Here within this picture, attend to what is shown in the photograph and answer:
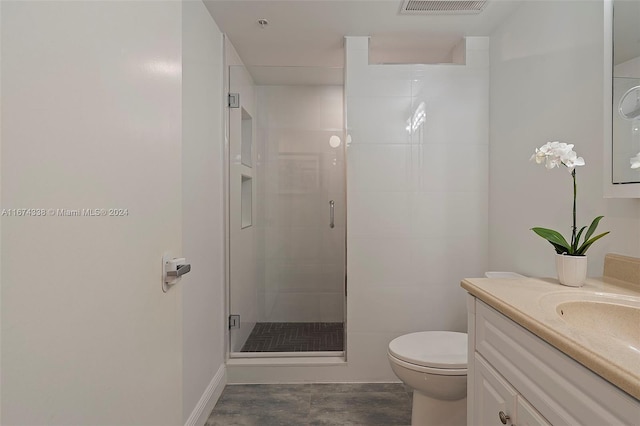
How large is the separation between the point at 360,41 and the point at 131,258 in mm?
2016

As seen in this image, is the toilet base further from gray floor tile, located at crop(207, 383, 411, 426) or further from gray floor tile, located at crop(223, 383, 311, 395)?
gray floor tile, located at crop(223, 383, 311, 395)

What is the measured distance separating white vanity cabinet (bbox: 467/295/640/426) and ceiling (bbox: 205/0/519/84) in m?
1.67

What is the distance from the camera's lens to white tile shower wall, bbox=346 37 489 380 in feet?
7.45

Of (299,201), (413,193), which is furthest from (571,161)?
(299,201)

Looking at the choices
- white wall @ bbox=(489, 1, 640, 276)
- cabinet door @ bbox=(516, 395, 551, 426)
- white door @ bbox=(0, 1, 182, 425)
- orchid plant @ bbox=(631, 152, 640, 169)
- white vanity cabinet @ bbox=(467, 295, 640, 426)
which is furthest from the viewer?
white wall @ bbox=(489, 1, 640, 276)

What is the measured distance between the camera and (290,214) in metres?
2.87

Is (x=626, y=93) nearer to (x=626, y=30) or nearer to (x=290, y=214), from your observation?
(x=626, y=30)

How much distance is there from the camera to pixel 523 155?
6.29 feet

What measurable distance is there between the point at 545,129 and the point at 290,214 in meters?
1.83

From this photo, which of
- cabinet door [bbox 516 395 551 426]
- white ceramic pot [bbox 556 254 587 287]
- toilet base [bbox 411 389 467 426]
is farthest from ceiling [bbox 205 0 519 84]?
toilet base [bbox 411 389 467 426]

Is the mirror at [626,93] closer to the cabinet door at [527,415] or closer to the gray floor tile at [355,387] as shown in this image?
the cabinet door at [527,415]

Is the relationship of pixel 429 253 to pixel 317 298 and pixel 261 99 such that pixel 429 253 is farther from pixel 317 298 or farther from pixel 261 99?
pixel 261 99

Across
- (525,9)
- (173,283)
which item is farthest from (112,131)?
(525,9)

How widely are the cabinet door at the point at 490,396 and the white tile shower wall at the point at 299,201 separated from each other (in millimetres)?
1517
